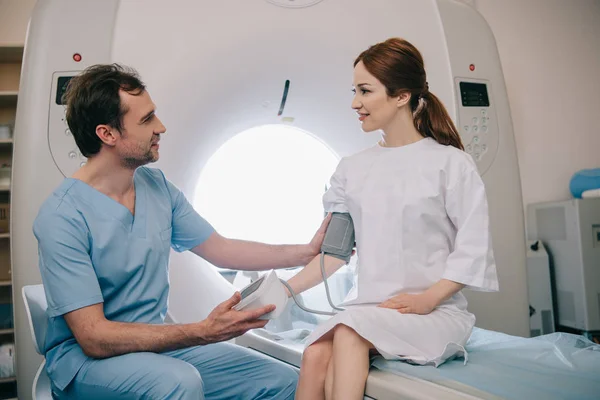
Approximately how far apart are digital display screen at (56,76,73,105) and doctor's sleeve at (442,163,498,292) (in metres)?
1.13

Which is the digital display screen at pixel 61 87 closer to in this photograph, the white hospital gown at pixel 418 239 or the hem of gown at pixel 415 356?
the white hospital gown at pixel 418 239

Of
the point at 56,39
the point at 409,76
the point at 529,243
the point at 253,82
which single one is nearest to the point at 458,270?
the point at 409,76

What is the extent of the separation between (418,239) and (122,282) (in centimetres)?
66

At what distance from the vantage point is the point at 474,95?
1.93 metres

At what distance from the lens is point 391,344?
108 cm

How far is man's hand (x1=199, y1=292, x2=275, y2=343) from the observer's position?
112 cm

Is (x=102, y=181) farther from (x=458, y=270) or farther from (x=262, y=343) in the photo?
(x=458, y=270)

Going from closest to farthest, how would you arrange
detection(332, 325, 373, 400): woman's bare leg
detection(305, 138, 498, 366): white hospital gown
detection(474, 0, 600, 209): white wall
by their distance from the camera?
detection(332, 325, 373, 400): woman's bare leg, detection(305, 138, 498, 366): white hospital gown, detection(474, 0, 600, 209): white wall

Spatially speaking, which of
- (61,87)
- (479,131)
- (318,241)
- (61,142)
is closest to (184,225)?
(318,241)

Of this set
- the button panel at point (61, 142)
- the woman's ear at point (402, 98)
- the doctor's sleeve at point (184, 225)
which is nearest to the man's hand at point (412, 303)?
the woman's ear at point (402, 98)

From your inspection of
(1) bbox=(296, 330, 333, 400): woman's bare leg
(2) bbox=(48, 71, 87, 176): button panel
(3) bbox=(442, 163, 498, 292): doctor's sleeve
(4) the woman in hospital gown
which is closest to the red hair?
(4) the woman in hospital gown

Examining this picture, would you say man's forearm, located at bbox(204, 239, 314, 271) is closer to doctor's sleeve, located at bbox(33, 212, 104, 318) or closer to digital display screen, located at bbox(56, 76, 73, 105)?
doctor's sleeve, located at bbox(33, 212, 104, 318)

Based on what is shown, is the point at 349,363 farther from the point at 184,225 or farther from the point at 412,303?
the point at 184,225

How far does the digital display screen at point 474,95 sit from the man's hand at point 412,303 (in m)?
0.94
